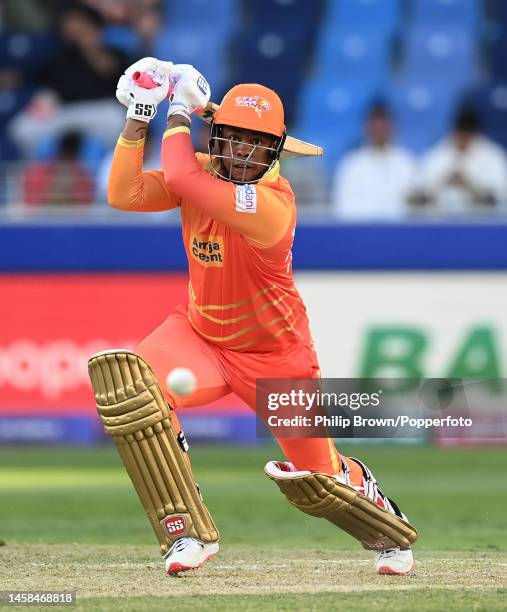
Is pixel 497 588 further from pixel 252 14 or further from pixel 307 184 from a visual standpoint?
pixel 252 14

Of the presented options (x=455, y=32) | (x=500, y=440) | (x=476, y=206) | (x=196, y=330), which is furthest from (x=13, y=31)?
(x=196, y=330)

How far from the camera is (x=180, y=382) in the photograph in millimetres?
5699

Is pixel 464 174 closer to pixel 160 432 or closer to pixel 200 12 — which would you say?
pixel 200 12

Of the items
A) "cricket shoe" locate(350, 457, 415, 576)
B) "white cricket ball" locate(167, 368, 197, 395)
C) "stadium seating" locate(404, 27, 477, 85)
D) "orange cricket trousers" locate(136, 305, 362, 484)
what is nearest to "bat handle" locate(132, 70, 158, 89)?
"orange cricket trousers" locate(136, 305, 362, 484)

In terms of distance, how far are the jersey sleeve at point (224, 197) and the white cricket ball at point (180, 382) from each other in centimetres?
58

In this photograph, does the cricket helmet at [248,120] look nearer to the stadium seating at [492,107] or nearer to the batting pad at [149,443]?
the batting pad at [149,443]

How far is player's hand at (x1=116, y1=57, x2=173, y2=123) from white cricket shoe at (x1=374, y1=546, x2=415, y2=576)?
199 cm

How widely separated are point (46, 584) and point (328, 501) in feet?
3.68

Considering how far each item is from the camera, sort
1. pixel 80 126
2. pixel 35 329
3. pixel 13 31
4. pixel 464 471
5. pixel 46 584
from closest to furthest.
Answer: pixel 46 584
pixel 464 471
pixel 35 329
pixel 80 126
pixel 13 31

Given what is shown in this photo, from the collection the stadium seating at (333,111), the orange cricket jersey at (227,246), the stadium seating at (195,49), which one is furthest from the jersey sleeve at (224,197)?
the stadium seating at (195,49)

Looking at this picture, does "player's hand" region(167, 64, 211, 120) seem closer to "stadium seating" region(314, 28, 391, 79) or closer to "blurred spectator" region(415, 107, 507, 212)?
→ "blurred spectator" region(415, 107, 507, 212)

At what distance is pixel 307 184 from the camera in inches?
462

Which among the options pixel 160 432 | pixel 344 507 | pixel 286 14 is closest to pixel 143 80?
pixel 160 432

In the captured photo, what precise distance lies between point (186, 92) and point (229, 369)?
1.10 meters
